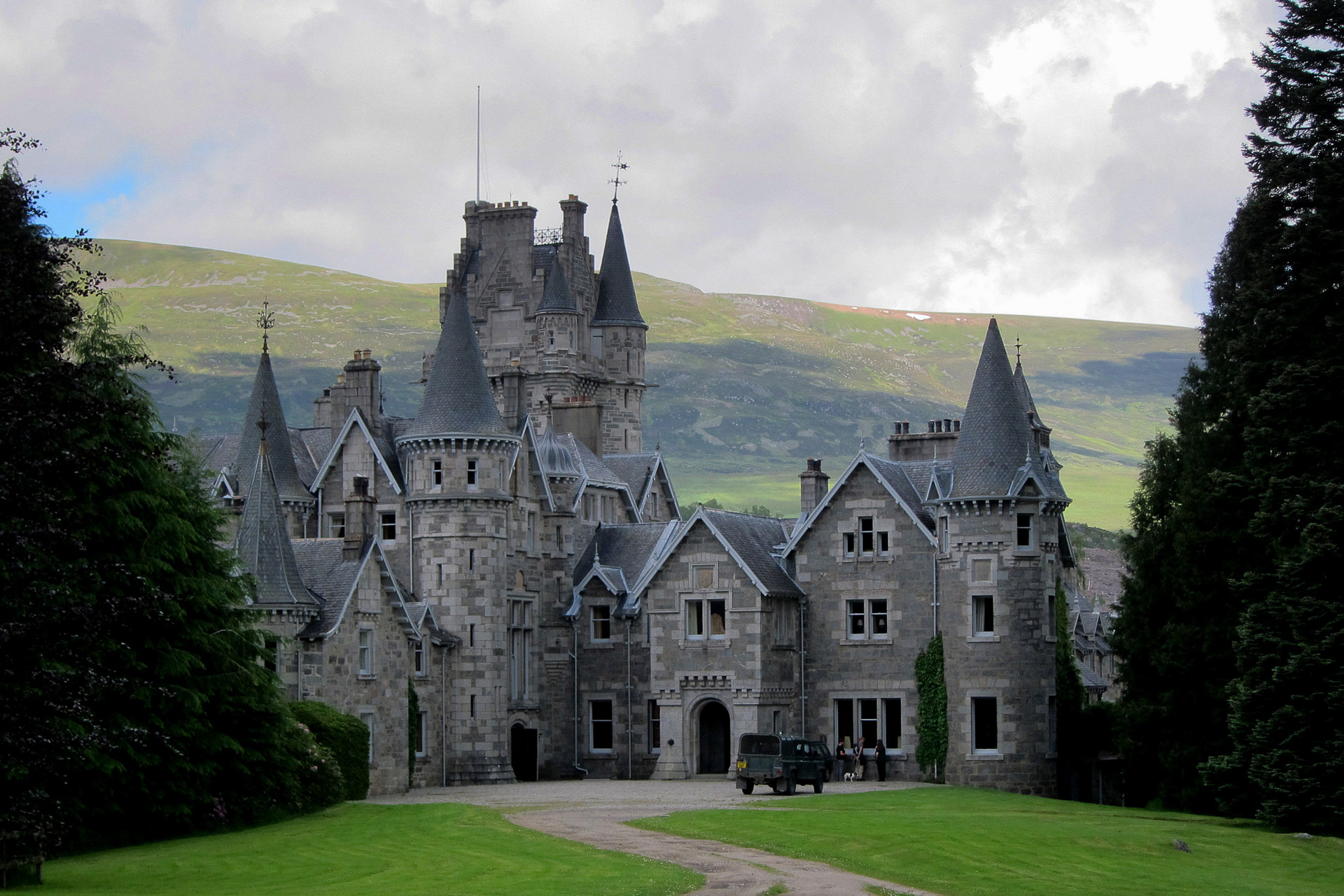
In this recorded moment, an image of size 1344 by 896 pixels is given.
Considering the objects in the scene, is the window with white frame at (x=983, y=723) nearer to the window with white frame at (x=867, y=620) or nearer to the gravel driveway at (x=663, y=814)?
the gravel driveway at (x=663, y=814)

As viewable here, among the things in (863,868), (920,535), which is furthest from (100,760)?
(920,535)

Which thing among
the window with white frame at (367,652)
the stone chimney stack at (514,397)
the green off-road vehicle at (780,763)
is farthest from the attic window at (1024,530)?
the window with white frame at (367,652)

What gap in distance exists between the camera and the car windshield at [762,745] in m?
52.4

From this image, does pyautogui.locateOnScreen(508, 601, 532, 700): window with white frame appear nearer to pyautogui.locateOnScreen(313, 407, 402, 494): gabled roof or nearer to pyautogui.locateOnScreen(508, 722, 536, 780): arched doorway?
pyautogui.locateOnScreen(508, 722, 536, 780): arched doorway

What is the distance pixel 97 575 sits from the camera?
34469 millimetres

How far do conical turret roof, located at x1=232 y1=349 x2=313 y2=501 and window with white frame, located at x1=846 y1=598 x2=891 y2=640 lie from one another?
64.3ft

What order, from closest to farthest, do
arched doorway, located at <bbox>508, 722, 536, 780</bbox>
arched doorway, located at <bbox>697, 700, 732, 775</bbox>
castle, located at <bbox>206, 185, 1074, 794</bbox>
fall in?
castle, located at <bbox>206, 185, 1074, 794</bbox>, arched doorway, located at <bbox>697, 700, 732, 775</bbox>, arched doorway, located at <bbox>508, 722, 536, 780</bbox>

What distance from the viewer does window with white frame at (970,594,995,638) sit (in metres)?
59.0

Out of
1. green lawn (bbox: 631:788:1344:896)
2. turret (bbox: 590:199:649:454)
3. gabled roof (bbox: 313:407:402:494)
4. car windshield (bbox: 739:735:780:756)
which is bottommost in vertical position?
green lawn (bbox: 631:788:1344:896)

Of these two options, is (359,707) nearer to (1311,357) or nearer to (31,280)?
(31,280)

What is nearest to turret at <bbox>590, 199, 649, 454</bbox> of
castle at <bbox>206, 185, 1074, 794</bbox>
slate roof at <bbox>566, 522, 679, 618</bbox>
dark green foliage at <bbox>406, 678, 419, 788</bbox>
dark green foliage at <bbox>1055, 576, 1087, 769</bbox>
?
castle at <bbox>206, 185, 1074, 794</bbox>

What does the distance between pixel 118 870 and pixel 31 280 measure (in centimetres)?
1073

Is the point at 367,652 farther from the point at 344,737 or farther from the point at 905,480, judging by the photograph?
the point at 905,480

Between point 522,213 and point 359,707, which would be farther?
point 522,213
